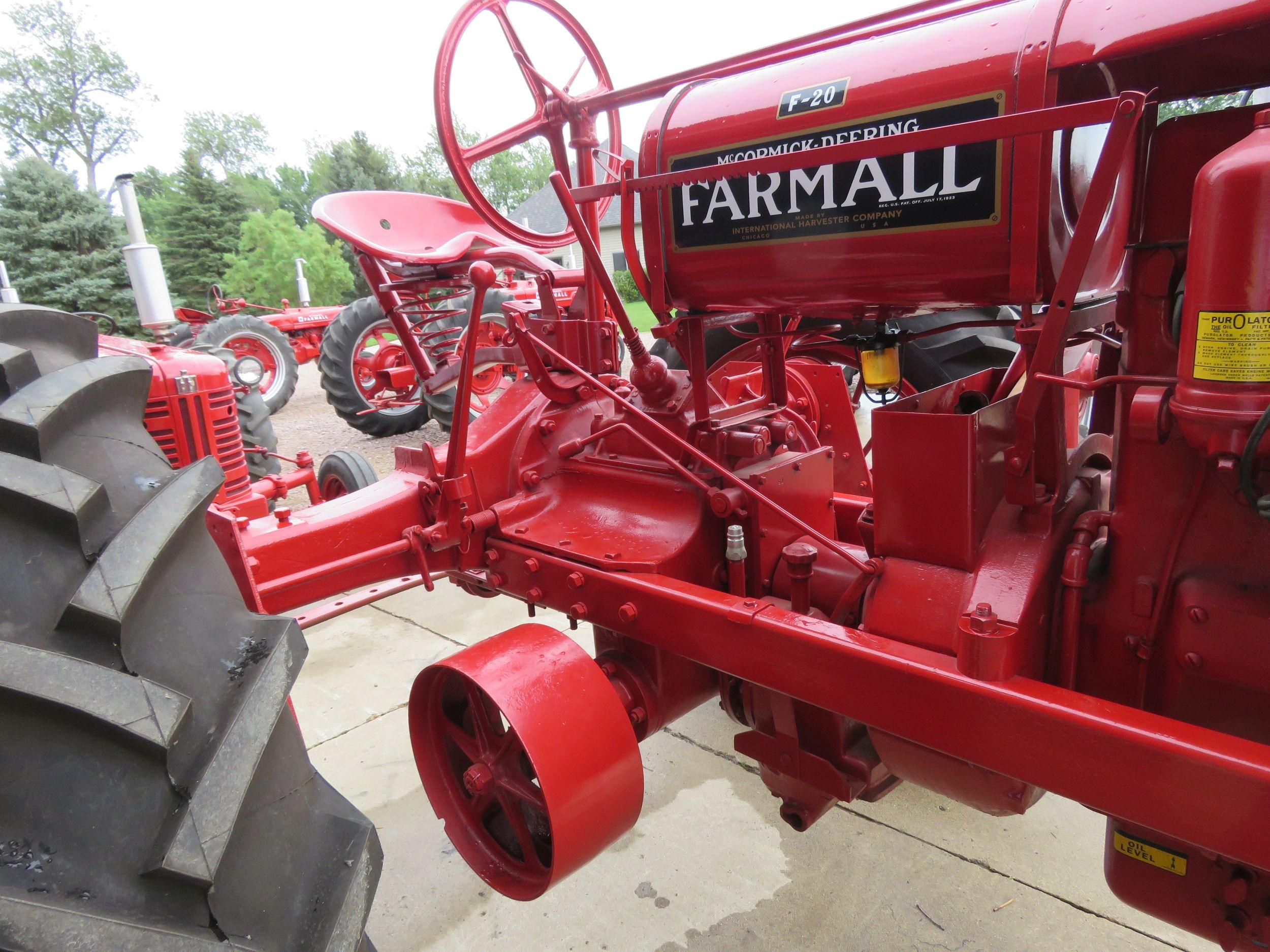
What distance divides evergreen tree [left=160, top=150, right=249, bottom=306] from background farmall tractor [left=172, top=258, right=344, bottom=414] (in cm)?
1960

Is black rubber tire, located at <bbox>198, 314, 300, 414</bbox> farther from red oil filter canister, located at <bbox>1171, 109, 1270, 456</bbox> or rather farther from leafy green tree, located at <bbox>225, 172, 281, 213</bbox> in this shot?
leafy green tree, located at <bbox>225, 172, 281, 213</bbox>

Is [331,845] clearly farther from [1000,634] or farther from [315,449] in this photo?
[315,449]

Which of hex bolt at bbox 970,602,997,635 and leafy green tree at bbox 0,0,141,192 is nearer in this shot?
hex bolt at bbox 970,602,997,635

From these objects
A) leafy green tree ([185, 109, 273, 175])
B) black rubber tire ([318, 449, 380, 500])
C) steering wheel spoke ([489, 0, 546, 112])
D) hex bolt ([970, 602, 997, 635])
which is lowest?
black rubber tire ([318, 449, 380, 500])

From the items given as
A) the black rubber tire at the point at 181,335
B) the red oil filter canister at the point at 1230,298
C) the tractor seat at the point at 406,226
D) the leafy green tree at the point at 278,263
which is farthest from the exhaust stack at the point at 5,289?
the leafy green tree at the point at 278,263

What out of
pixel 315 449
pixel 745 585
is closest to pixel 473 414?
pixel 315 449

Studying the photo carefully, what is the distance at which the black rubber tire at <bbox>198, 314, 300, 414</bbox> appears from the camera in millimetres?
8883

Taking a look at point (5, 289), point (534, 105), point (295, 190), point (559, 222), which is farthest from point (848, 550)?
point (295, 190)

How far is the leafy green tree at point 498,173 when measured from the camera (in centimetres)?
4256

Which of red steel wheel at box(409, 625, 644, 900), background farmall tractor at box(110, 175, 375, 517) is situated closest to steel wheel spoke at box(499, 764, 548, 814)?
red steel wheel at box(409, 625, 644, 900)

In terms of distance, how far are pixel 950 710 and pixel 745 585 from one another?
73 cm

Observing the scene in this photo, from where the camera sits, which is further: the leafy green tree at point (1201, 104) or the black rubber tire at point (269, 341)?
the black rubber tire at point (269, 341)

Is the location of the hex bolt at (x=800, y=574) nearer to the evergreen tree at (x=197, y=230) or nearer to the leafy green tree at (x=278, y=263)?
the leafy green tree at (x=278, y=263)

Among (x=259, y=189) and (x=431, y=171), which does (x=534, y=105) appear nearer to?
(x=259, y=189)
